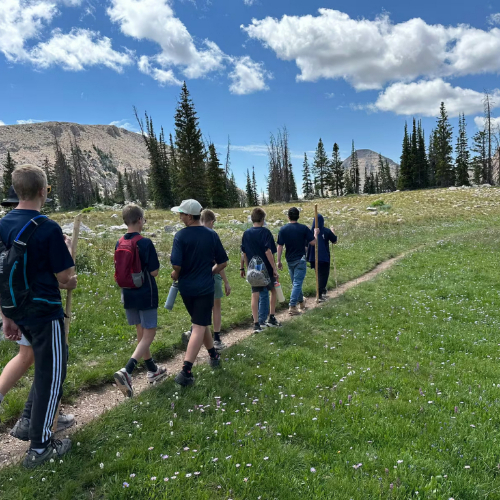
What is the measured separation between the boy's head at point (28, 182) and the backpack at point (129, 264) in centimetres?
158

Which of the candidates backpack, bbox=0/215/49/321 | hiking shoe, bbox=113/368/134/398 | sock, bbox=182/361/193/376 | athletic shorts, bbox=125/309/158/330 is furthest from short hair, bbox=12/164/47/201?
sock, bbox=182/361/193/376

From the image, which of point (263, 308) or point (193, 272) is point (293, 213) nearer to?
point (263, 308)

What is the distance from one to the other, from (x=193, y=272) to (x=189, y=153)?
4643 centimetres

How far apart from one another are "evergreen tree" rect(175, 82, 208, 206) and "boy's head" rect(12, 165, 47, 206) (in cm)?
4528

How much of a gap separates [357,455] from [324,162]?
3553 inches

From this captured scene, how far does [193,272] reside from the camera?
5418mm

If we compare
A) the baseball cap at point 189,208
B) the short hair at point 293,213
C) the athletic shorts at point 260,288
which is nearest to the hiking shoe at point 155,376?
the baseball cap at point 189,208

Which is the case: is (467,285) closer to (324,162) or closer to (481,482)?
(481,482)

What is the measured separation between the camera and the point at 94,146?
172125mm

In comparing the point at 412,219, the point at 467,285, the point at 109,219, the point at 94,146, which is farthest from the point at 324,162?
the point at 94,146

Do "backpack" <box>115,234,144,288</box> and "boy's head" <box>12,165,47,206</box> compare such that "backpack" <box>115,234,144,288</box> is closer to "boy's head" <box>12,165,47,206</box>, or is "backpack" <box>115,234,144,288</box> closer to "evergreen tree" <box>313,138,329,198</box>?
"boy's head" <box>12,165,47,206</box>

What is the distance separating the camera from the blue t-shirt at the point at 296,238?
9.10 m

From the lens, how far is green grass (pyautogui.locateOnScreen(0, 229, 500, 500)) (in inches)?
129

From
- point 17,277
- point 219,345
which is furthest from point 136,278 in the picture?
point 219,345
